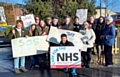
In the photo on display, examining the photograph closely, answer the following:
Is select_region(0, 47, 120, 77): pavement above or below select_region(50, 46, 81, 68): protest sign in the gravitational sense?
below

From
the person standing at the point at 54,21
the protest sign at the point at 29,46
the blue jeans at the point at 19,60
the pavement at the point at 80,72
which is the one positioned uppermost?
the person standing at the point at 54,21

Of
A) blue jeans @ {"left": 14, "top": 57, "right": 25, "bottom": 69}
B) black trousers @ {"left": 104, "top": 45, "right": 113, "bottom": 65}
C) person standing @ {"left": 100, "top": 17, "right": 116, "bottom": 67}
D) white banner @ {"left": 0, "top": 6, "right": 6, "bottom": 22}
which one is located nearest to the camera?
blue jeans @ {"left": 14, "top": 57, "right": 25, "bottom": 69}

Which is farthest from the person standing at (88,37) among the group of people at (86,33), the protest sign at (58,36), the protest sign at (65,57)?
the protest sign at (65,57)

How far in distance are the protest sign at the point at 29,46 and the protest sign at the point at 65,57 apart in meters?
1.20

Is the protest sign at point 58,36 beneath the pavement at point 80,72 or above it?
above

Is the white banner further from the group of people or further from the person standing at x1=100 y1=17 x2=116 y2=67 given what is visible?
the person standing at x1=100 y1=17 x2=116 y2=67

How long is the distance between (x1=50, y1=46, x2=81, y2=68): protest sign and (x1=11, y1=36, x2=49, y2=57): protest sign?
3.94ft

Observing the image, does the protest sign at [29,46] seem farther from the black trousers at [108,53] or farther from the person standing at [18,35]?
the black trousers at [108,53]

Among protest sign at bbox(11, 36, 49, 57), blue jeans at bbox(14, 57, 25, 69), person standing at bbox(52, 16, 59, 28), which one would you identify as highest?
person standing at bbox(52, 16, 59, 28)

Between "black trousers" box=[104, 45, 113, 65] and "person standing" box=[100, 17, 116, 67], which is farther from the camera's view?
"black trousers" box=[104, 45, 113, 65]

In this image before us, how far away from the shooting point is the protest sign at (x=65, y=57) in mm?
8492

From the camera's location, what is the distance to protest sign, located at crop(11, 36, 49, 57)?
9211mm

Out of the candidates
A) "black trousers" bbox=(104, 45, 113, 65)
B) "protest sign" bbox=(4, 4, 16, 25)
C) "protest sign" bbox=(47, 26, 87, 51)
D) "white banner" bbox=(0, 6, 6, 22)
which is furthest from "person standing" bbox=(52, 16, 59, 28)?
"protest sign" bbox=(4, 4, 16, 25)

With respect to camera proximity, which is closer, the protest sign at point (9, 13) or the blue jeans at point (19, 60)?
the blue jeans at point (19, 60)
